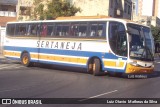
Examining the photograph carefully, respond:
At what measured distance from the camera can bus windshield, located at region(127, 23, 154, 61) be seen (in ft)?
67.6

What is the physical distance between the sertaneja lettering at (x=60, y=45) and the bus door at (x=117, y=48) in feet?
7.90

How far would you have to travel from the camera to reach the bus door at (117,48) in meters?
20.6

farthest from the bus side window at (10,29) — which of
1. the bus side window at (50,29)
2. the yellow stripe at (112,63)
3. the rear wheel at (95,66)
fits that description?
the yellow stripe at (112,63)

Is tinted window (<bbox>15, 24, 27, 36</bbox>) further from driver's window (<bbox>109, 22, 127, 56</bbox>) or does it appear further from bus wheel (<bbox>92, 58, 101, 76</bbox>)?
driver's window (<bbox>109, 22, 127, 56</bbox>)

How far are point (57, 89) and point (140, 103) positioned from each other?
375 centimetres

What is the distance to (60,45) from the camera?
79.4 ft

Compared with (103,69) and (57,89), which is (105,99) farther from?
(103,69)

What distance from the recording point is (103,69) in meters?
21.6

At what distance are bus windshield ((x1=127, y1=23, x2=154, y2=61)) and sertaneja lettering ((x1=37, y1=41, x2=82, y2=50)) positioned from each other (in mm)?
3468

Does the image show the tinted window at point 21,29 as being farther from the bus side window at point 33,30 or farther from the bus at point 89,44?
the bus side window at point 33,30

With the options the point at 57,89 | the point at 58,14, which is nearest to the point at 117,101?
the point at 57,89

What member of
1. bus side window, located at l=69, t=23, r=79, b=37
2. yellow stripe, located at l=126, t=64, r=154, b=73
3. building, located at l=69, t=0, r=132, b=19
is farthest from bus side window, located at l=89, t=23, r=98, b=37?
building, located at l=69, t=0, r=132, b=19

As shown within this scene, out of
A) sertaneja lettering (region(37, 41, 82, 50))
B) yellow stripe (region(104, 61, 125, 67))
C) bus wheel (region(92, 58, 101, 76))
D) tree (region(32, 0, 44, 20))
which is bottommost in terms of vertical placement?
bus wheel (region(92, 58, 101, 76))

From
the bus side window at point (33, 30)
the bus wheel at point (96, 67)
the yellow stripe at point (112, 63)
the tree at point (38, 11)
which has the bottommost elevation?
the bus wheel at point (96, 67)
